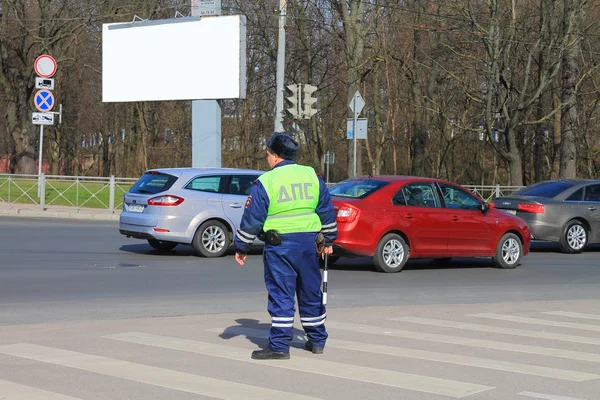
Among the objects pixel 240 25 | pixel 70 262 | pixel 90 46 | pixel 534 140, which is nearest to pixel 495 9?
pixel 240 25

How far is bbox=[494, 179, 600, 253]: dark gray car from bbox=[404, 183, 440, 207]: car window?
15.2 ft

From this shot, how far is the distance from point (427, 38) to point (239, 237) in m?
36.1

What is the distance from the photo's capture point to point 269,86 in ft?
163

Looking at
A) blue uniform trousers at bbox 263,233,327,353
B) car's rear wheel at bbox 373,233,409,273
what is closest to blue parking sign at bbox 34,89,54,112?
car's rear wheel at bbox 373,233,409,273

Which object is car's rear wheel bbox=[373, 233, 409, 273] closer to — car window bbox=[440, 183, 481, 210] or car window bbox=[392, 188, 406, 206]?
car window bbox=[392, 188, 406, 206]

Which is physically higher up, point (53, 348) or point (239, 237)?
point (239, 237)

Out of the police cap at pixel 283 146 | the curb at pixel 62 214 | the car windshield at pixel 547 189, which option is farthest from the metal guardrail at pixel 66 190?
the police cap at pixel 283 146

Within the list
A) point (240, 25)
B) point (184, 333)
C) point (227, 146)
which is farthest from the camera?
point (227, 146)

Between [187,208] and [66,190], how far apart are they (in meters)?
14.2

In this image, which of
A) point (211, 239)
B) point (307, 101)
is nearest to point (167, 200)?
point (211, 239)

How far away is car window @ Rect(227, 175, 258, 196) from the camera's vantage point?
1741 cm

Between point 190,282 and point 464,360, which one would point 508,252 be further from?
point 464,360

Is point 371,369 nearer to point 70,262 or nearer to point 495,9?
point 70,262

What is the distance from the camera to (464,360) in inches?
309
